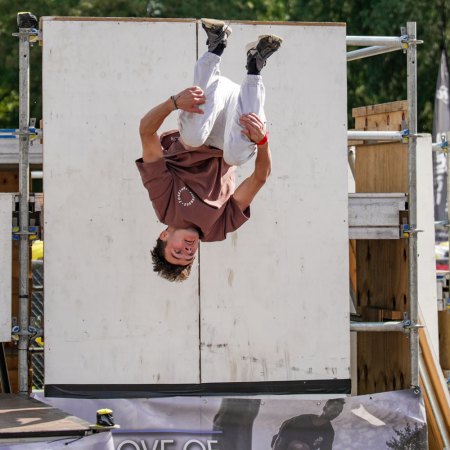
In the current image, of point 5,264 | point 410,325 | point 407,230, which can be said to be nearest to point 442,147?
point 407,230

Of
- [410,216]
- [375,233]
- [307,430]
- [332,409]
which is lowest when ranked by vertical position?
[307,430]

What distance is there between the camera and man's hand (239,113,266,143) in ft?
20.1

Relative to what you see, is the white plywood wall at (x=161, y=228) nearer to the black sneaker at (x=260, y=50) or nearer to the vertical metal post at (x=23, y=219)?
the vertical metal post at (x=23, y=219)

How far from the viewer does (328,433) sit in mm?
7473

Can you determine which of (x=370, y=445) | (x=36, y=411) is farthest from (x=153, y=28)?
(x=370, y=445)

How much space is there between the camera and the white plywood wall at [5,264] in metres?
7.17

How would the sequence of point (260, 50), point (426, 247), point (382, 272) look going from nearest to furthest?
1. point (260, 50)
2. point (426, 247)
3. point (382, 272)

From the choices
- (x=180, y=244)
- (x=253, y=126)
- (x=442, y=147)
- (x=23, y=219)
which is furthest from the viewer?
(x=442, y=147)

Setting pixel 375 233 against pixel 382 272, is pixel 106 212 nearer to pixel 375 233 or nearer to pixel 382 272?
pixel 375 233

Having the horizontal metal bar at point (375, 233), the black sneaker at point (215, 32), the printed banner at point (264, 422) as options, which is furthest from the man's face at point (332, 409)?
the black sneaker at point (215, 32)

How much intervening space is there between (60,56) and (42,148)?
685mm

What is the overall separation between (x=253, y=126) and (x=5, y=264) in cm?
200

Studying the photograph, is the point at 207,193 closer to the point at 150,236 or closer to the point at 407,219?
the point at 150,236

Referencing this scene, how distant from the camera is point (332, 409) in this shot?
7.42m
